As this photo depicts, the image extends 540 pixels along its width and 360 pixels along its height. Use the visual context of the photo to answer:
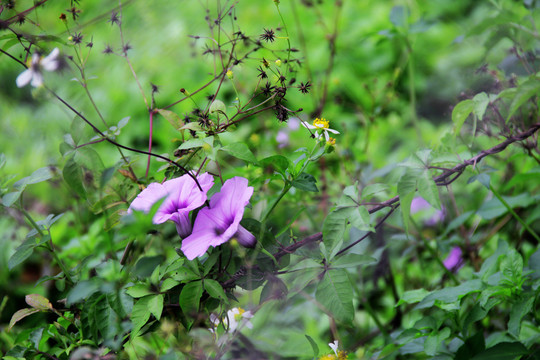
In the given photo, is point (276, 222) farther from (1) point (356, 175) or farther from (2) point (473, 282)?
(2) point (473, 282)

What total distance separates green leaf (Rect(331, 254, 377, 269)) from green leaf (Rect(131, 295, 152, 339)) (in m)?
0.24

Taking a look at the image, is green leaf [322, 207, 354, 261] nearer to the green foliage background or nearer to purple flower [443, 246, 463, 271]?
the green foliage background

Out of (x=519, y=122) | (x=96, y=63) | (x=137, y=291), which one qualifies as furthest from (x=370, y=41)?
(x=137, y=291)

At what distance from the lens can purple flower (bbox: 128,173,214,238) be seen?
0.58 metres

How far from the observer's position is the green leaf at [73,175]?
617mm

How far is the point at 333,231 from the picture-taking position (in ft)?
1.95

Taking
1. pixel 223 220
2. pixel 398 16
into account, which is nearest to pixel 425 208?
pixel 398 16

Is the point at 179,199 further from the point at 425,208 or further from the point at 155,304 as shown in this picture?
the point at 425,208

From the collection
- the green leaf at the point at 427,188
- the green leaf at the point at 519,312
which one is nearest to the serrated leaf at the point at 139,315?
the green leaf at the point at 427,188

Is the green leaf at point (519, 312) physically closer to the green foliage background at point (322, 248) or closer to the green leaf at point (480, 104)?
the green foliage background at point (322, 248)

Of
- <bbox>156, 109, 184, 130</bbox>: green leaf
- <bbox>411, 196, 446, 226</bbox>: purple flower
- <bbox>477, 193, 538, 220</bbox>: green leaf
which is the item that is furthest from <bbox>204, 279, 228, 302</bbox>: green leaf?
<bbox>411, 196, 446, 226</bbox>: purple flower

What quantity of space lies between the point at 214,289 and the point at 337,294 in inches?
6.0

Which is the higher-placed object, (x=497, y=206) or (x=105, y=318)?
(x=105, y=318)

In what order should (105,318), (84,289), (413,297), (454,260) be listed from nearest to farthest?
(84,289) → (105,318) → (413,297) → (454,260)
